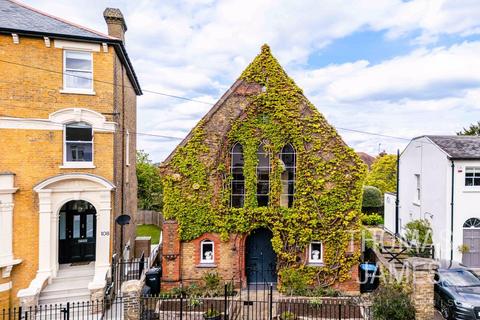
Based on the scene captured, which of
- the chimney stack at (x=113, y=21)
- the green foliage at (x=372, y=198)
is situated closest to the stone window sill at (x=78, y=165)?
the chimney stack at (x=113, y=21)

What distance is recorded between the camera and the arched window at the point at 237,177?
14312 millimetres

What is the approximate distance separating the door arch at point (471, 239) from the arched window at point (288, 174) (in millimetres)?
10682

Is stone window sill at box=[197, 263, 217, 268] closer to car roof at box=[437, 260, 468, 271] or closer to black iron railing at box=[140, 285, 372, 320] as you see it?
black iron railing at box=[140, 285, 372, 320]

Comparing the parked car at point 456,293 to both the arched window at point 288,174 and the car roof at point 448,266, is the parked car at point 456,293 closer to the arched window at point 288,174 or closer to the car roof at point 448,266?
the car roof at point 448,266

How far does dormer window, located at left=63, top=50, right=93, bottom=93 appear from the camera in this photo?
517 inches

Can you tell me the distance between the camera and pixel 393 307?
9.99 metres

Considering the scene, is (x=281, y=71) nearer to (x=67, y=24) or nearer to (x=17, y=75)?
(x=67, y=24)

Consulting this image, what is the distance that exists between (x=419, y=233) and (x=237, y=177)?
37.2 ft

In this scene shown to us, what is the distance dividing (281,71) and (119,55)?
7.43 meters

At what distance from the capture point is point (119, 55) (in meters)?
14.5

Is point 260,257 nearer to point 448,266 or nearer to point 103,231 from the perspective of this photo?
point 103,231

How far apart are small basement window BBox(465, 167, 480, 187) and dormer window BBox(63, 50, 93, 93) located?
19468 millimetres

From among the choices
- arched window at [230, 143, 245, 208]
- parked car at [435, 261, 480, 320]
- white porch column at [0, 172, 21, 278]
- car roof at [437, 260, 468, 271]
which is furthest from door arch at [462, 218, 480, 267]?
white porch column at [0, 172, 21, 278]

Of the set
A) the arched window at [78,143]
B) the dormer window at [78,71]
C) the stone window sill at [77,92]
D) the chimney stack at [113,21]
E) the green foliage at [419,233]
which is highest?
the chimney stack at [113,21]
